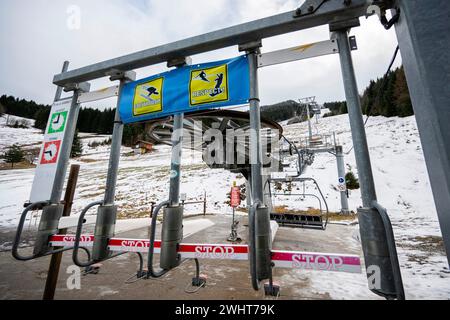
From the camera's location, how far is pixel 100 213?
8.50 ft

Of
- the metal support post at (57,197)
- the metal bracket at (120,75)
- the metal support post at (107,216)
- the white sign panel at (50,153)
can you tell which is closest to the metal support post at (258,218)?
the metal support post at (107,216)

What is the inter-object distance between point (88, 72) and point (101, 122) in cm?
7911

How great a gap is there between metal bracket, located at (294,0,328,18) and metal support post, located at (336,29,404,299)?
1.37 ft

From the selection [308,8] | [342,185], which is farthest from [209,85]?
[342,185]

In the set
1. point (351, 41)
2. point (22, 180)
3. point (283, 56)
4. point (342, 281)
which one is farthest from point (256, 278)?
point (22, 180)

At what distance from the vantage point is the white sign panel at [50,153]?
3.00 meters

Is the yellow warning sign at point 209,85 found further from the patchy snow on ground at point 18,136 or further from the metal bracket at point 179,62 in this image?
the patchy snow on ground at point 18,136

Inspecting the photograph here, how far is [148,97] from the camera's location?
2.75 metres

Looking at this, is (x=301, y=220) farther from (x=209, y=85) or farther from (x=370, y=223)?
(x=209, y=85)

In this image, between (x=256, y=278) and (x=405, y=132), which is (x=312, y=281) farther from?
(x=405, y=132)

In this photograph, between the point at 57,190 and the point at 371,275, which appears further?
the point at 57,190

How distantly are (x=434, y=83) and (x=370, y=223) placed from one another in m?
1.16

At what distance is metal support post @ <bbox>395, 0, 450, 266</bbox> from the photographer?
1397mm

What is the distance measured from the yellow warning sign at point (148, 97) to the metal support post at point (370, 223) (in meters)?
2.19
